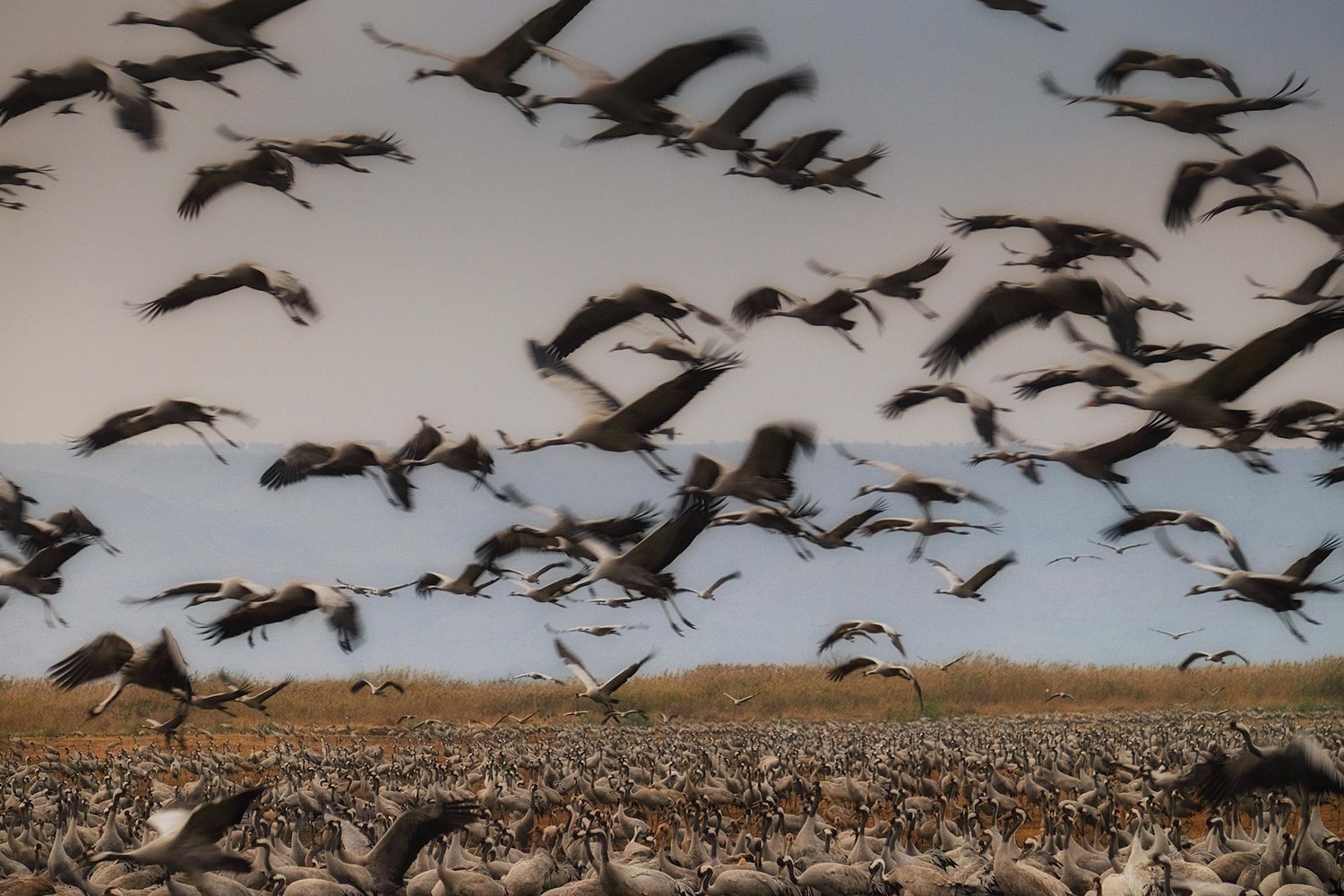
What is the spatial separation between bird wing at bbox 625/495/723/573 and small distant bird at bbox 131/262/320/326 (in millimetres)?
3307

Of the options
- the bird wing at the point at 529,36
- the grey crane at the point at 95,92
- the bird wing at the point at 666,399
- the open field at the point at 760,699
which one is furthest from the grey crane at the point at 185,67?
the open field at the point at 760,699

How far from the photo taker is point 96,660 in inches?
383

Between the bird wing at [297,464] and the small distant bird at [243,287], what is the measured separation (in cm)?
114

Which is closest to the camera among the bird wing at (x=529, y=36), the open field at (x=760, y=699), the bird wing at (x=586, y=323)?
the bird wing at (x=529, y=36)

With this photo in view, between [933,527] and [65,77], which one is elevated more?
[65,77]

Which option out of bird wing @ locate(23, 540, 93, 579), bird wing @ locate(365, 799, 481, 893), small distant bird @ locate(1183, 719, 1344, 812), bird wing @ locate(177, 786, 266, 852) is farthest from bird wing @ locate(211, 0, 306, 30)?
small distant bird @ locate(1183, 719, 1344, 812)

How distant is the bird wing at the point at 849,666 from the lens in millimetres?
14911

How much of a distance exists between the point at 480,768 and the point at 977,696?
1740cm

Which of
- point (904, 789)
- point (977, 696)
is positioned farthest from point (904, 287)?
point (977, 696)

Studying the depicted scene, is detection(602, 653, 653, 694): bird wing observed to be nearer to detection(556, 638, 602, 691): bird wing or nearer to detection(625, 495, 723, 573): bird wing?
detection(556, 638, 602, 691): bird wing

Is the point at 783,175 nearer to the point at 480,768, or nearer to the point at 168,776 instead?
the point at 480,768

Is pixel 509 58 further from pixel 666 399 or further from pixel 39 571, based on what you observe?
pixel 39 571

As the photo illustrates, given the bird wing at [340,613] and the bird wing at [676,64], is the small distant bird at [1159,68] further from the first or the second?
the bird wing at [340,613]

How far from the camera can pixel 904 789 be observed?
1468 centimetres
